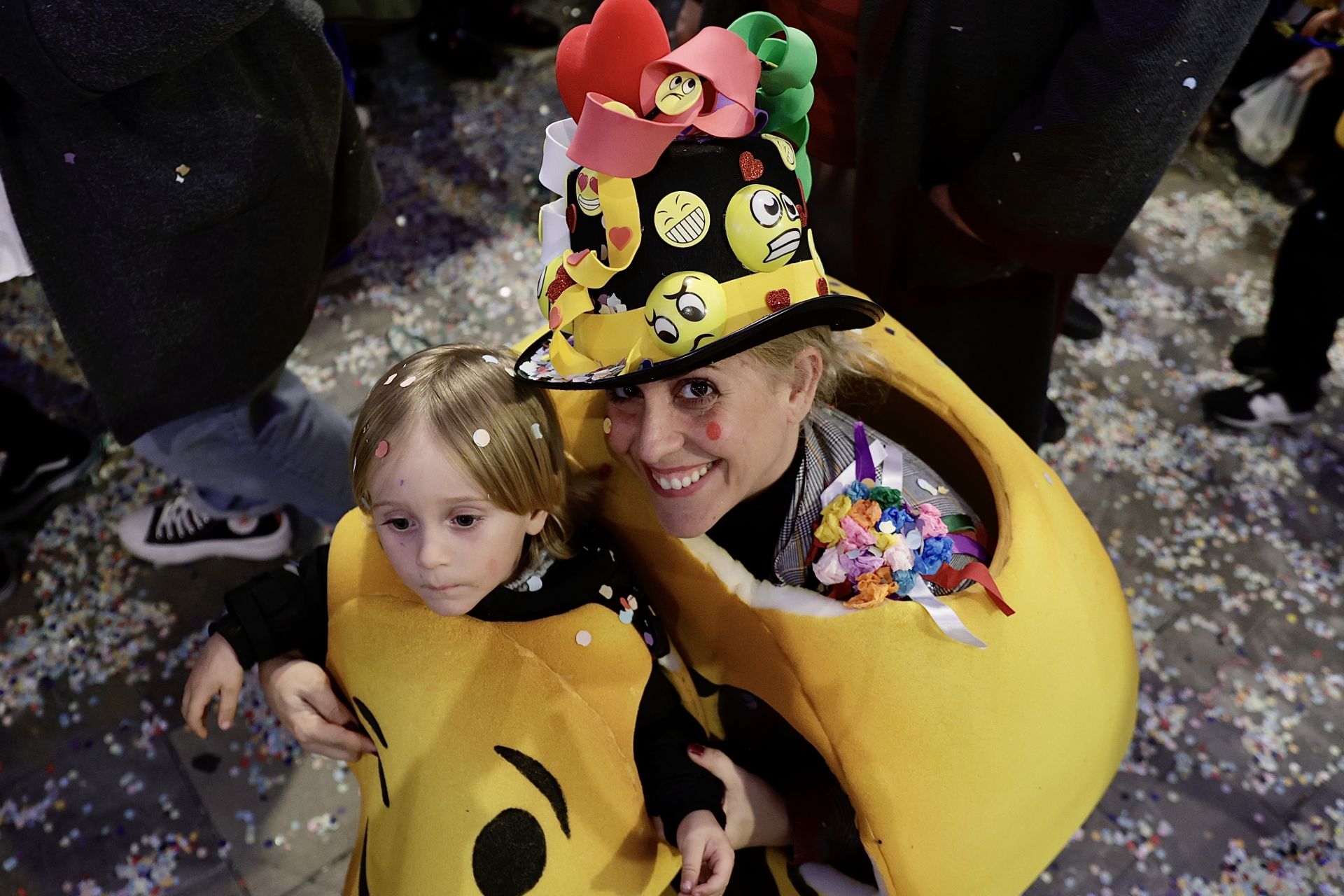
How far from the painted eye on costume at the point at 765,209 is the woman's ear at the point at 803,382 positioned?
0.62ft

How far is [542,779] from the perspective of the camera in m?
1.15

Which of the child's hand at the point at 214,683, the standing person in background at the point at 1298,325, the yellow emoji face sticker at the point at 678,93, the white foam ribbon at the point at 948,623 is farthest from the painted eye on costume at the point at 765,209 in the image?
the standing person in background at the point at 1298,325

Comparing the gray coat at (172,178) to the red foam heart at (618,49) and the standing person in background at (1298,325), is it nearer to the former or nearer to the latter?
the red foam heart at (618,49)

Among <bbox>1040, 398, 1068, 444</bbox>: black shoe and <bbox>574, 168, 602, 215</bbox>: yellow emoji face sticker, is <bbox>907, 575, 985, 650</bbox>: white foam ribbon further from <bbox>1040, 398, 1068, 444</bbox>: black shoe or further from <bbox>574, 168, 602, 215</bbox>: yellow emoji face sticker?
<bbox>1040, 398, 1068, 444</bbox>: black shoe

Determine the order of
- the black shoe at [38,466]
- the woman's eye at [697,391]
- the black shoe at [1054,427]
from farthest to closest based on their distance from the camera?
the black shoe at [1054,427] < the black shoe at [38,466] < the woman's eye at [697,391]

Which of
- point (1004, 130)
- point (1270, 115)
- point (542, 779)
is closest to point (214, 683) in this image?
point (542, 779)

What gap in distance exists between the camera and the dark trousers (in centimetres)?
212

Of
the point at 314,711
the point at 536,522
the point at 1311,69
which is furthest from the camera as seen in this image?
the point at 1311,69

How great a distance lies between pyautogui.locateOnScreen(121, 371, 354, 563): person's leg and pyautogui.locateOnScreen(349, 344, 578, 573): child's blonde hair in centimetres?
63

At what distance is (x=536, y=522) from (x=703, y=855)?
45 cm

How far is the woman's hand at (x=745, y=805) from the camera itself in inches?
47.9

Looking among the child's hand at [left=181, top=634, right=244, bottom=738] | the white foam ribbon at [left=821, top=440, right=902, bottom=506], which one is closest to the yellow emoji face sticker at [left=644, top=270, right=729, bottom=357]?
the white foam ribbon at [left=821, top=440, right=902, bottom=506]

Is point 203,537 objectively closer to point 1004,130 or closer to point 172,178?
point 172,178

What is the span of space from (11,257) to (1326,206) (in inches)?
100.0
